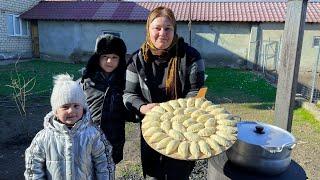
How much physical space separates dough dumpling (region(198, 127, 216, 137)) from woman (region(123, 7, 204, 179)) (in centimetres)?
35

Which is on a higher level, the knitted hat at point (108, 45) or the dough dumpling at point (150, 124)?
the knitted hat at point (108, 45)

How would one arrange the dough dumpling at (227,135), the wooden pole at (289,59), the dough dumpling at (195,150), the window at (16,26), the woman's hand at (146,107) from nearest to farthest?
1. the dough dumpling at (195,150)
2. the dough dumpling at (227,135)
3. the woman's hand at (146,107)
4. the wooden pole at (289,59)
5. the window at (16,26)

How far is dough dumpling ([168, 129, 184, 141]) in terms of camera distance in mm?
1932

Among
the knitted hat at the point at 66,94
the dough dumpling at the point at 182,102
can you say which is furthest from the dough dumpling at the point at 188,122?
the knitted hat at the point at 66,94

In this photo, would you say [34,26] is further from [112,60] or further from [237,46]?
[112,60]

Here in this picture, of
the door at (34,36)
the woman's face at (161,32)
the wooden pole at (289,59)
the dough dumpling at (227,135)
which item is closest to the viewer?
the dough dumpling at (227,135)

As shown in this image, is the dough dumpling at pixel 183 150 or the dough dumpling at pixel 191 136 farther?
the dough dumpling at pixel 191 136

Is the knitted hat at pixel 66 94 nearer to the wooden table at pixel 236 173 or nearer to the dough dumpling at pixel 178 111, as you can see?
the dough dumpling at pixel 178 111

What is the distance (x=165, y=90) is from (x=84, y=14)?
15.1 m

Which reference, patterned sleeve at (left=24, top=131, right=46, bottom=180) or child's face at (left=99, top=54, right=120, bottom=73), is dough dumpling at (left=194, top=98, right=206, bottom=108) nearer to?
child's face at (left=99, top=54, right=120, bottom=73)

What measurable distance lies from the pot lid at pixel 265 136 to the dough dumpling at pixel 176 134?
0.44m

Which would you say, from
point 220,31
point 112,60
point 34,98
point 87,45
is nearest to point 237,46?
point 220,31

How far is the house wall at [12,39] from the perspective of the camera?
14750 millimetres

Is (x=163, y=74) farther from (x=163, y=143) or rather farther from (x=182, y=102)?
(x=163, y=143)
